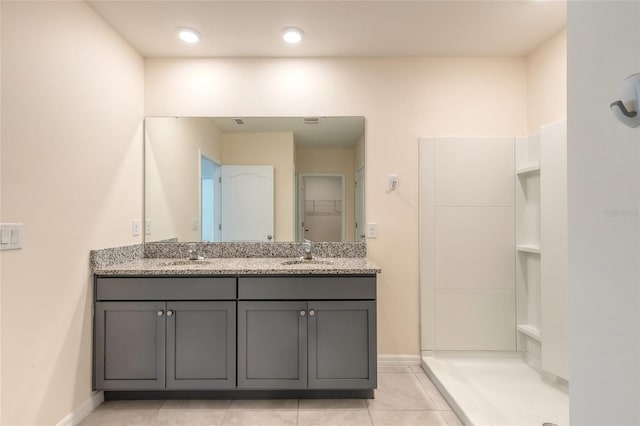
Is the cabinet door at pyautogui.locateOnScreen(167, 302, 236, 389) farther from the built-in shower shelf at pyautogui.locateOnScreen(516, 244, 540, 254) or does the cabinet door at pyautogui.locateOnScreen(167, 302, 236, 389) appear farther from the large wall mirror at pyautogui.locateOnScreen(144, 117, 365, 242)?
the built-in shower shelf at pyautogui.locateOnScreen(516, 244, 540, 254)

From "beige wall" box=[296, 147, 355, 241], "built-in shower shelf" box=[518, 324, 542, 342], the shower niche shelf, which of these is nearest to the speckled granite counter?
"beige wall" box=[296, 147, 355, 241]

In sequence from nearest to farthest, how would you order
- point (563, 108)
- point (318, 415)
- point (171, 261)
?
point (318, 415), point (563, 108), point (171, 261)

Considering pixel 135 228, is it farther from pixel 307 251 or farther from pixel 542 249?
pixel 542 249

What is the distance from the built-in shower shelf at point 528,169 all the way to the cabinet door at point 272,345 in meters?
1.95

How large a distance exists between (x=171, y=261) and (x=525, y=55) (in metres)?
3.28

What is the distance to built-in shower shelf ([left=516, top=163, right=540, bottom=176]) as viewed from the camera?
2421 millimetres

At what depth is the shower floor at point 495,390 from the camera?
1885mm

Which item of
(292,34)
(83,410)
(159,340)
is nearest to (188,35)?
(292,34)

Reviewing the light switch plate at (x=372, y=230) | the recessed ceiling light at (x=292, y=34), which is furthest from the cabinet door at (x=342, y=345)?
the recessed ceiling light at (x=292, y=34)

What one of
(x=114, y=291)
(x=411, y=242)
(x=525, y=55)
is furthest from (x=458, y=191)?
(x=114, y=291)

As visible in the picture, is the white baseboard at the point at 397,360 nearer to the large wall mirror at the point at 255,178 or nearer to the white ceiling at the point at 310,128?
the large wall mirror at the point at 255,178

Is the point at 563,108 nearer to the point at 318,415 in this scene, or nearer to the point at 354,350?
the point at 354,350

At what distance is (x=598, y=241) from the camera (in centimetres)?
72

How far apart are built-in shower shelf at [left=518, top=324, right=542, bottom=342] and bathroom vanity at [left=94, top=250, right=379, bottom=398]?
4.26 ft
